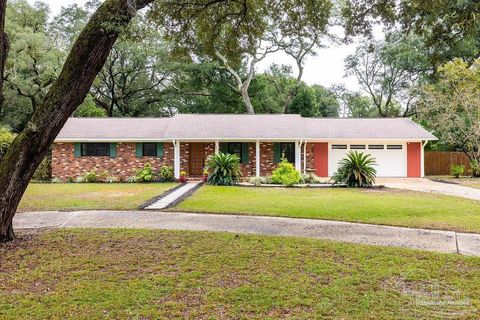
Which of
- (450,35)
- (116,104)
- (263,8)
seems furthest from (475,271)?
(116,104)

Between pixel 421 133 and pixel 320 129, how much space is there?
5.65 meters

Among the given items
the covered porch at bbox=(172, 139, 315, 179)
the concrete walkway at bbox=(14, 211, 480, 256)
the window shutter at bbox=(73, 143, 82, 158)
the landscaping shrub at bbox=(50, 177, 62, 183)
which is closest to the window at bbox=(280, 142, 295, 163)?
the covered porch at bbox=(172, 139, 315, 179)

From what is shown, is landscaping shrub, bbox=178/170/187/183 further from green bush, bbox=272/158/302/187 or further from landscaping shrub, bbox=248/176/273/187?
green bush, bbox=272/158/302/187

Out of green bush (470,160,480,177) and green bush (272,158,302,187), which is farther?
green bush (470,160,480,177)

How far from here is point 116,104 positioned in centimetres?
3219

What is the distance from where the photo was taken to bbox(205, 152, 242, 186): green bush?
684 inches

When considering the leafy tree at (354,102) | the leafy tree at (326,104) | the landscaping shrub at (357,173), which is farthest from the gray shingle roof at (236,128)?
the leafy tree at (354,102)

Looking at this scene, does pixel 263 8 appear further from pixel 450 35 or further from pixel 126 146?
pixel 126 146

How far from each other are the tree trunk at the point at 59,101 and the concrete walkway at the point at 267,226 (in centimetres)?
226

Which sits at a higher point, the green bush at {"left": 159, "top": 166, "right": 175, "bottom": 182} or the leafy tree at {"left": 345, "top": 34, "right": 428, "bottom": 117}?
the leafy tree at {"left": 345, "top": 34, "right": 428, "bottom": 117}

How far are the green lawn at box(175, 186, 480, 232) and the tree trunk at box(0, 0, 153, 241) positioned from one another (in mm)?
4689

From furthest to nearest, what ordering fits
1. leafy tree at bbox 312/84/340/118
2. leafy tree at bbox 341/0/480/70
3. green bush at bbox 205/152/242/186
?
leafy tree at bbox 312/84/340/118 → green bush at bbox 205/152/242/186 → leafy tree at bbox 341/0/480/70

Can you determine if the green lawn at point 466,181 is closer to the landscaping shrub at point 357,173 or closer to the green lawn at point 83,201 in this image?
the landscaping shrub at point 357,173

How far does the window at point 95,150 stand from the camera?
20516mm
